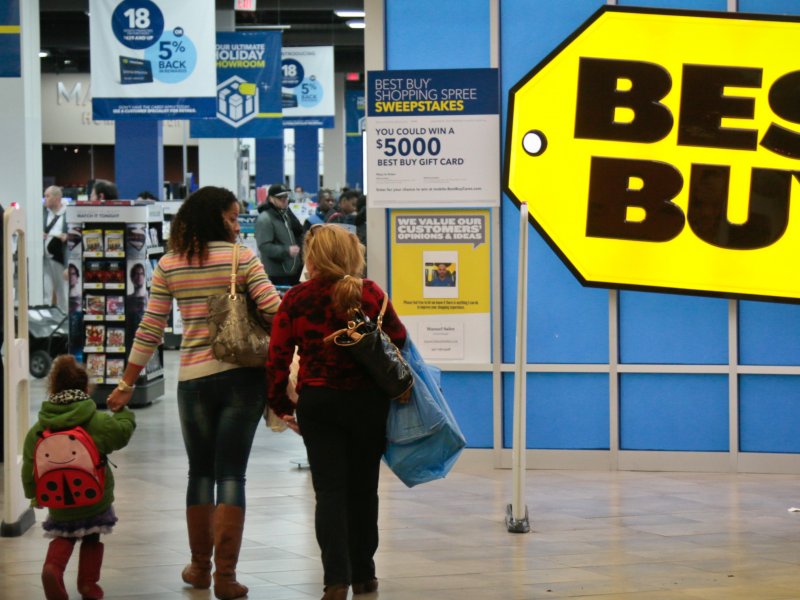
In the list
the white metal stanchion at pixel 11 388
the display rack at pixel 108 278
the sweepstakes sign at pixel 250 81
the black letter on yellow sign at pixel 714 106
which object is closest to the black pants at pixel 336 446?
the white metal stanchion at pixel 11 388

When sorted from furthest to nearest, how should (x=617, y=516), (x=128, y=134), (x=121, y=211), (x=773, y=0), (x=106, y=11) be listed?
(x=128, y=134) → (x=106, y=11) → (x=121, y=211) → (x=773, y=0) → (x=617, y=516)

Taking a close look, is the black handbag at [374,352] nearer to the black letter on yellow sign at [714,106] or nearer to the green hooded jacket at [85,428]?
the green hooded jacket at [85,428]

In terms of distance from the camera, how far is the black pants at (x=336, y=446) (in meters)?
4.81

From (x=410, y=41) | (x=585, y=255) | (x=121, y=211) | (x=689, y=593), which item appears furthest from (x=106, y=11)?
(x=689, y=593)

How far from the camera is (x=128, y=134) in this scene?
64.9 ft

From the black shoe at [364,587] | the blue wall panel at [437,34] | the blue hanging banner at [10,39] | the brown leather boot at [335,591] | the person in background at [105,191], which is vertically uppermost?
the blue hanging banner at [10,39]

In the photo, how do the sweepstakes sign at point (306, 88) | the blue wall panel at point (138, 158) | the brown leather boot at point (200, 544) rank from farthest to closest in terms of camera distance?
the sweepstakes sign at point (306, 88)
the blue wall panel at point (138, 158)
the brown leather boot at point (200, 544)

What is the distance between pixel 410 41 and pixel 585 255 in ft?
5.67

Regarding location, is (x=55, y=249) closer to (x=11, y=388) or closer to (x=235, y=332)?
(x=11, y=388)

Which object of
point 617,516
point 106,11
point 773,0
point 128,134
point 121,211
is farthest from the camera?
point 128,134

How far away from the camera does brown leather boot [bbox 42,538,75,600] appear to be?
16.6 ft

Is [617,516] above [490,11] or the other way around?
the other way around

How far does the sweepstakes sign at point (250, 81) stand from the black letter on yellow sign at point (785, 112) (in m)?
11.0

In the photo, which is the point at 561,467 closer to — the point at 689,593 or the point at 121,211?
the point at 689,593
